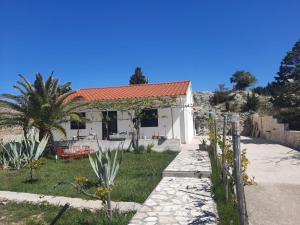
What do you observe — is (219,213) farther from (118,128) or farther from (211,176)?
(118,128)

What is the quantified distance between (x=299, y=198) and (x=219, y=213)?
2.33 metres

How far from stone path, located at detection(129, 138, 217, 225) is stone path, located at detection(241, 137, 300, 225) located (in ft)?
3.04

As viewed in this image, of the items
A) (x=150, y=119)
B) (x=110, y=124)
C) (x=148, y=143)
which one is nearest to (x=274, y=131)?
(x=150, y=119)

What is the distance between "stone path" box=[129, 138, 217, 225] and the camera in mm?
5324

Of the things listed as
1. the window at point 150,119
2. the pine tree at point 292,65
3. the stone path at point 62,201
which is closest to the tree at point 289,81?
the pine tree at point 292,65

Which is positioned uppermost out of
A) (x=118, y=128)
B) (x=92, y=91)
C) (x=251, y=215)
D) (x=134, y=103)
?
(x=92, y=91)

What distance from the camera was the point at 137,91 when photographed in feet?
76.3

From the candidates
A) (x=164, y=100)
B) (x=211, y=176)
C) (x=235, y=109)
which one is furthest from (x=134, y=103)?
(x=235, y=109)

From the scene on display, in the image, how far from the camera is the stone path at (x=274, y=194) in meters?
5.50

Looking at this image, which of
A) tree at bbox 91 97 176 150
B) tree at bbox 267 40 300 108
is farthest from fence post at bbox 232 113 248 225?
tree at bbox 267 40 300 108

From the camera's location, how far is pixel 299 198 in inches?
262

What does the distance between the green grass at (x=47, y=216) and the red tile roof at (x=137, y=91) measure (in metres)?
14.3

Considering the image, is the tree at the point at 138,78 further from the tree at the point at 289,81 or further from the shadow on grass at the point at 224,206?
the shadow on grass at the point at 224,206

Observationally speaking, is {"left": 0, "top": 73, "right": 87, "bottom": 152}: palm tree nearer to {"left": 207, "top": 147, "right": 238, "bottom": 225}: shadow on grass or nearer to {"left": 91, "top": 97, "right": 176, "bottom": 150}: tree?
{"left": 91, "top": 97, "right": 176, "bottom": 150}: tree
